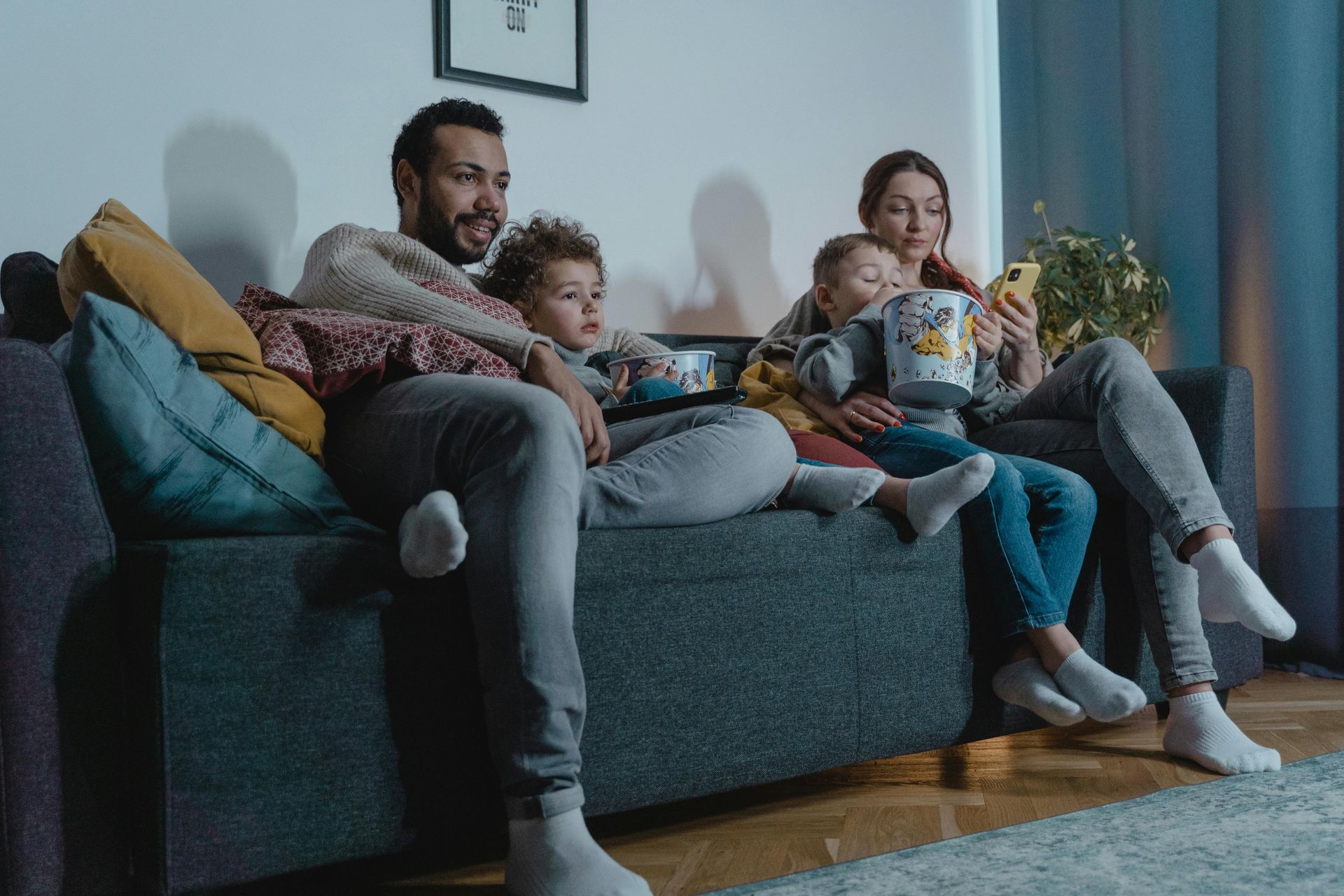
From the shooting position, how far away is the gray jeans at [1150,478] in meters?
1.53

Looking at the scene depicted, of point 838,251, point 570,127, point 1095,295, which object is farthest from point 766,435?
point 1095,295

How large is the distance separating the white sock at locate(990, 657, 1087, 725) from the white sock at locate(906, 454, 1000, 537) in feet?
0.80

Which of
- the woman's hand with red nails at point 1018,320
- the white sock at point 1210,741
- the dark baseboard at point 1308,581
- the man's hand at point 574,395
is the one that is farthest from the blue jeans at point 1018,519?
the dark baseboard at point 1308,581

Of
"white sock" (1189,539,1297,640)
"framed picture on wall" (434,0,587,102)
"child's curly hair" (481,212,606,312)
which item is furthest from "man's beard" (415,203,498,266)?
"white sock" (1189,539,1297,640)

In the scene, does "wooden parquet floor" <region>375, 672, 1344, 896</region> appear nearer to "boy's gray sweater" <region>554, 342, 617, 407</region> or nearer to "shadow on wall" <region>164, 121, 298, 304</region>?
"boy's gray sweater" <region>554, 342, 617, 407</region>

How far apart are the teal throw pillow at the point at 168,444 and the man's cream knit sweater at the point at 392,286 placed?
356 mm

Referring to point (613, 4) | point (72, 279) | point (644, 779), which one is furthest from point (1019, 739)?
point (613, 4)

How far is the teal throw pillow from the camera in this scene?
1003 mm

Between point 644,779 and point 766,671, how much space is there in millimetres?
202

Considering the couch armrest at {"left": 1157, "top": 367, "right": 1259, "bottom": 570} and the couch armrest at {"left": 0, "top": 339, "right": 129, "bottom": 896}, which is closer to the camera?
the couch armrest at {"left": 0, "top": 339, "right": 129, "bottom": 896}

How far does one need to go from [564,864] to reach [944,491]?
2.21ft

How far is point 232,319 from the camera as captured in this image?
1217 millimetres

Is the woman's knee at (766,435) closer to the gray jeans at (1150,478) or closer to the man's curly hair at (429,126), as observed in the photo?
the gray jeans at (1150,478)

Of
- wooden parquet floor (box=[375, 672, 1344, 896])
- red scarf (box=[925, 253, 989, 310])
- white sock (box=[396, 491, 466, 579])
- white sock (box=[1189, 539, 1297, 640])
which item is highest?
red scarf (box=[925, 253, 989, 310])
